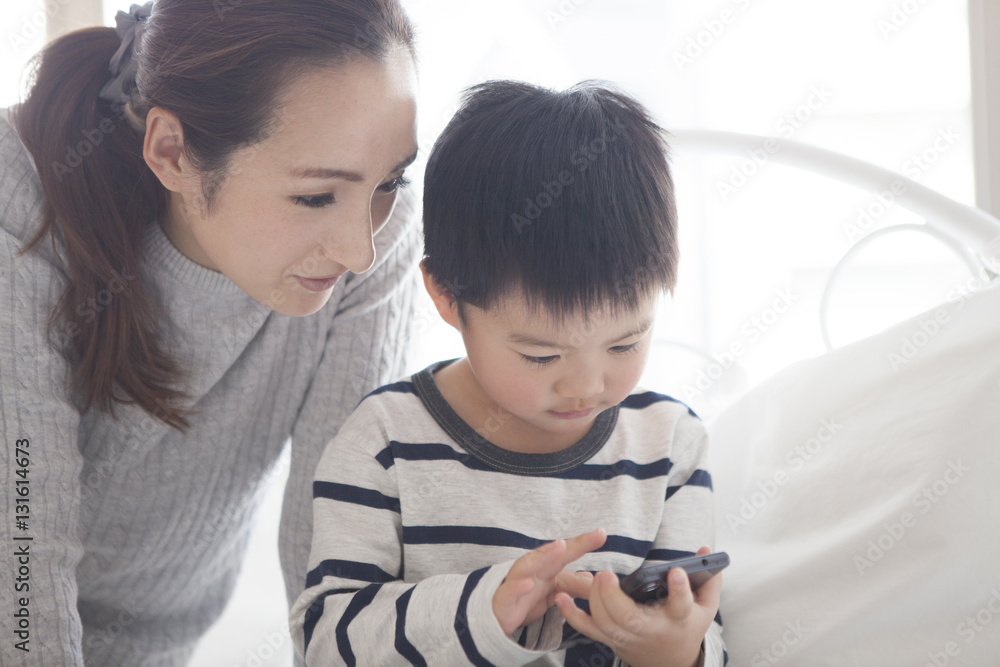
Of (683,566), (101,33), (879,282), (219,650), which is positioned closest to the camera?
(683,566)

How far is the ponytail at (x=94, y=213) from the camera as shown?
2.98ft

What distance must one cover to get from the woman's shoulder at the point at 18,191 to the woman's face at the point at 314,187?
0.16 m

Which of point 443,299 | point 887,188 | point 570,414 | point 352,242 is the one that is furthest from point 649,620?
point 887,188

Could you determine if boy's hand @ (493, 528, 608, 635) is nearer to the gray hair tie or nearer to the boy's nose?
the boy's nose

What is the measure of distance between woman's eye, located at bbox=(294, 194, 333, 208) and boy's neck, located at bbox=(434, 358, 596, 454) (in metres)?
0.23

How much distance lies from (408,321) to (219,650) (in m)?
0.71

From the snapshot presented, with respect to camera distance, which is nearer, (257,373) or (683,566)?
(683,566)

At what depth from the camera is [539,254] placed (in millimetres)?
721

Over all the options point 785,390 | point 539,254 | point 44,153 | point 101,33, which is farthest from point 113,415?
point 785,390

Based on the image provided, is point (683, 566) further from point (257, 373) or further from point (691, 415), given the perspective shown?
point (257, 373)

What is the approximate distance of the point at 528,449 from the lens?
86cm

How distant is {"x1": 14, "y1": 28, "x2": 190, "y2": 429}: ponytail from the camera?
2.98 ft

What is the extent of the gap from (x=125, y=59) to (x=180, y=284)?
0.27m

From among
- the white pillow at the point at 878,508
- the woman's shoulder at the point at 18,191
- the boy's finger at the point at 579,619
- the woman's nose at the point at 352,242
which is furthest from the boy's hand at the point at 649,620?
the woman's shoulder at the point at 18,191
